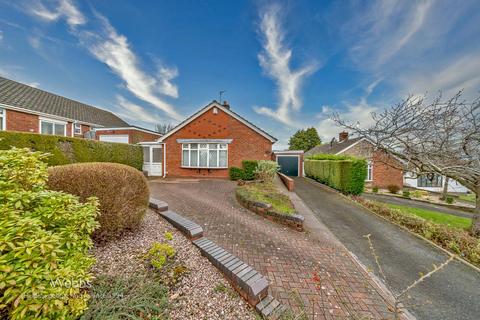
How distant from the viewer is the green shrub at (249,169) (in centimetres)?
1298

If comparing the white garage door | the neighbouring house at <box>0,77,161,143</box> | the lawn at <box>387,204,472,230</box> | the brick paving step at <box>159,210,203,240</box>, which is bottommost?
the lawn at <box>387,204,472,230</box>

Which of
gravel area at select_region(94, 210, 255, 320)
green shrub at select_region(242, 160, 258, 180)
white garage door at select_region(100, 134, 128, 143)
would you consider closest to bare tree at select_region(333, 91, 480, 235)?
green shrub at select_region(242, 160, 258, 180)

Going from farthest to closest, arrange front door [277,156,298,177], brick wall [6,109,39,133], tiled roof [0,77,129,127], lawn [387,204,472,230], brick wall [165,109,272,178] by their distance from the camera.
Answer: front door [277,156,298,177] < brick wall [165,109,272,178] < tiled roof [0,77,129,127] < brick wall [6,109,39,133] < lawn [387,204,472,230]

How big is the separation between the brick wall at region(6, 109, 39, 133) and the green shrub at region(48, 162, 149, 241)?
14.7 m

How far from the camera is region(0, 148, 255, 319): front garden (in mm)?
1363

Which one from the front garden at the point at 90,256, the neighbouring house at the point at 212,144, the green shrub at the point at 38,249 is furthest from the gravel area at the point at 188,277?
the neighbouring house at the point at 212,144

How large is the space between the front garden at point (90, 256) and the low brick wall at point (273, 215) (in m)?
3.07

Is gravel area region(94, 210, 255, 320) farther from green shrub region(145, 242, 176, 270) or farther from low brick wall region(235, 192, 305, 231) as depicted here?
low brick wall region(235, 192, 305, 231)

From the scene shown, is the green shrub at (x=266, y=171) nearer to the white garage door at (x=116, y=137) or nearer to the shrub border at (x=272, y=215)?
the shrub border at (x=272, y=215)

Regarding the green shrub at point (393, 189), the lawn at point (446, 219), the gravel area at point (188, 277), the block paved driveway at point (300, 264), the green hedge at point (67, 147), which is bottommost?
the lawn at point (446, 219)

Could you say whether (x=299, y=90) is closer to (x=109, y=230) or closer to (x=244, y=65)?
(x=244, y=65)

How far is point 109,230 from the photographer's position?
327cm

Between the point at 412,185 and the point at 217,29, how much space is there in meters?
28.4

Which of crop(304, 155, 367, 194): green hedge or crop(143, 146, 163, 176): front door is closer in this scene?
crop(304, 155, 367, 194): green hedge
